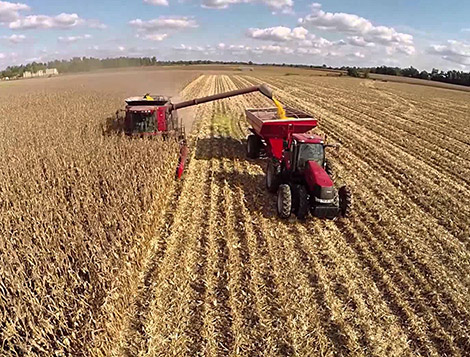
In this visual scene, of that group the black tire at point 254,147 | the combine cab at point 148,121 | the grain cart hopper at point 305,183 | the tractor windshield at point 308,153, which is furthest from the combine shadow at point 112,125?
the tractor windshield at point 308,153

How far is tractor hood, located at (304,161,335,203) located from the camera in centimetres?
650

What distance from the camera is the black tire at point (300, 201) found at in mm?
6864

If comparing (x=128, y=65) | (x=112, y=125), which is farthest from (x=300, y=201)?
(x=128, y=65)

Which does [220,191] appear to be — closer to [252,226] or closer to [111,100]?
[252,226]

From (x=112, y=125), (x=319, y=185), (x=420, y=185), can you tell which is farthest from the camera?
(x=112, y=125)

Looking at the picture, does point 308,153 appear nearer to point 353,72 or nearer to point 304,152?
point 304,152

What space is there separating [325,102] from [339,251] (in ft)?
69.7

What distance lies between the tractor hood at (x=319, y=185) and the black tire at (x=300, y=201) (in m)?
0.16

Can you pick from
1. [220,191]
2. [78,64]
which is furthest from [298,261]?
[78,64]

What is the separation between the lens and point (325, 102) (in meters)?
25.7

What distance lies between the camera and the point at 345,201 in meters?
7.27

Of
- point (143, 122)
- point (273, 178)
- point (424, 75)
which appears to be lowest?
point (273, 178)

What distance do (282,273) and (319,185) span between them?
1.88m

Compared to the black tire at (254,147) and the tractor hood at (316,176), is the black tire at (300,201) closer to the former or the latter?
the tractor hood at (316,176)
